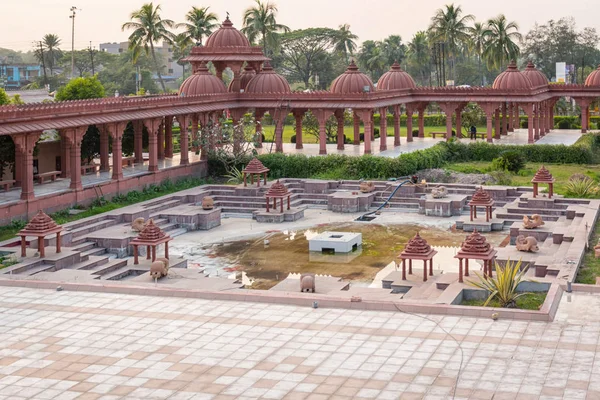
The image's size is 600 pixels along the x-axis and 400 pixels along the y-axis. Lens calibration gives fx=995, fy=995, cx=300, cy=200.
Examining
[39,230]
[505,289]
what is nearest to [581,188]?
[505,289]

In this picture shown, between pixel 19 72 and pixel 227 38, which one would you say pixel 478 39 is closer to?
pixel 227 38

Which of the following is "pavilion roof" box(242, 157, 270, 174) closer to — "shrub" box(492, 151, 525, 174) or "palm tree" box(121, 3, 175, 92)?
"shrub" box(492, 151, 525, 174)

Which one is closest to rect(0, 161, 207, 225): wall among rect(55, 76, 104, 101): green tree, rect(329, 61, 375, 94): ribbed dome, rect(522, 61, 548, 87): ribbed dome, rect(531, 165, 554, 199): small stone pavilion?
rect(329, 61, 375, 94): ribbed dome

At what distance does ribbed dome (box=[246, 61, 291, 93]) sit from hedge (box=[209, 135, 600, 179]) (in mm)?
4950

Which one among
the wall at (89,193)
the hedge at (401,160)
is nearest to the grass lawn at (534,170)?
the hedge at (401,160)

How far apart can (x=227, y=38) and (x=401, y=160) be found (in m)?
10.8

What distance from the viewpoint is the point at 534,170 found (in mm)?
35125

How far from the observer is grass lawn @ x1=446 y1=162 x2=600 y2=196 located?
32.4 m

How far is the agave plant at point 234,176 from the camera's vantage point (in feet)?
110

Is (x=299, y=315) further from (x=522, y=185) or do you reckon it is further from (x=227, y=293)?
(x=522, y=185)

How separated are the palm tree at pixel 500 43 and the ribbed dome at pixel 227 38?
67.1 feet

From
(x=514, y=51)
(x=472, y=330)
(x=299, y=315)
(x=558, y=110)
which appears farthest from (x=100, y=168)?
(x=558, y=110)

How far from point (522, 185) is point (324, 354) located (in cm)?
1918

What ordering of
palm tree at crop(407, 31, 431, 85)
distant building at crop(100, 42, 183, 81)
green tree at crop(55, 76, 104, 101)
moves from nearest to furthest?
green tree at crop(55, 76, 104, 101) → palm tree at crop(407, 31, 431, 85) → distant building at crop(100, 42, 183, 81)
